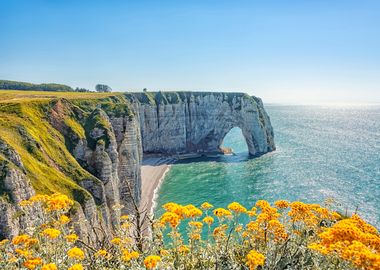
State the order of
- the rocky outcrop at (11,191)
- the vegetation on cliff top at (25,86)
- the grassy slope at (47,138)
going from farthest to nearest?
the vegetation on cliff top at (25,86), the grassy slope at (47,138), the rocky outcrop at (11,191)

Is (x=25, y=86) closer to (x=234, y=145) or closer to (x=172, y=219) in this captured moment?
(x=234, y=145)

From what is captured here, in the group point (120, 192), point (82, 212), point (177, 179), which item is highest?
point (82, 212)

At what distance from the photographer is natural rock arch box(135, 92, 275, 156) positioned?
126m

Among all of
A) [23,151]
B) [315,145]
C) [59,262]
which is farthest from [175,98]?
[59,262]

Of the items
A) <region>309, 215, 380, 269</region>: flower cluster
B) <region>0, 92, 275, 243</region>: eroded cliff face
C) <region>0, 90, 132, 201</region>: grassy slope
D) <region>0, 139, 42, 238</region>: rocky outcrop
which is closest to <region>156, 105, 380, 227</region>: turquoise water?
<region>0, 92, 275, 243</region>: eroded cliff face

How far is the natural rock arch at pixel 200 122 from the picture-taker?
126m

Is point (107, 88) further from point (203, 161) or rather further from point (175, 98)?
point (203, 161)

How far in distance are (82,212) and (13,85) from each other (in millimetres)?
151022

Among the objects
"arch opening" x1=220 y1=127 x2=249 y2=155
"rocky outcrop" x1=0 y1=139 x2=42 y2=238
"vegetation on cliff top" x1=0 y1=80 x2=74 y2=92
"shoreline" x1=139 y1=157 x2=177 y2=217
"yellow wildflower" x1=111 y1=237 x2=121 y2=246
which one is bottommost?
"shoreline" x1=139 y1=157 x2=177 y2=217

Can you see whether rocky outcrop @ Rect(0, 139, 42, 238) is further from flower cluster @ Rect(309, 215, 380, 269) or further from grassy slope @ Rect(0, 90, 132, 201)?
flower cluster @ Rect(309, 215, 380, 269)

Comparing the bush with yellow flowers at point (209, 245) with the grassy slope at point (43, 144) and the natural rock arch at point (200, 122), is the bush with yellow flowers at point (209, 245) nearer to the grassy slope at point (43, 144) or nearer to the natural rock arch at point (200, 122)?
the grassy slope at point (43, 144)

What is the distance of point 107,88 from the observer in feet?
633

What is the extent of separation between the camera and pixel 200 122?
13600 cm

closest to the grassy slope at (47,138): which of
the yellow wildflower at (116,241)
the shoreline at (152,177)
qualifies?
the shoreline at (152,177)
